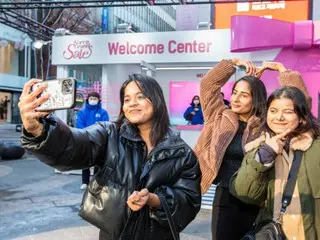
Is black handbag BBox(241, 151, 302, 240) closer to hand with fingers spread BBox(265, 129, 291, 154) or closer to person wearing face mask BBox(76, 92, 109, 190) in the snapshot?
hand with fingers spread BBox(265, 129, 291, 154)

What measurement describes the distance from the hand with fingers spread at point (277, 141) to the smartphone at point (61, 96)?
40.3 inches

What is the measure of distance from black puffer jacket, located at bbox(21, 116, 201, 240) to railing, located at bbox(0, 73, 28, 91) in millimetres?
30541

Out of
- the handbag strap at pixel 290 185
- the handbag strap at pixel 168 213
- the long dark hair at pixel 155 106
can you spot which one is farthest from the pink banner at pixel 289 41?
the handbag strap at pixel 168 213

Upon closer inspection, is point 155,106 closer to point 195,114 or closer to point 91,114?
point 91,114

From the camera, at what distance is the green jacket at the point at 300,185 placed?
195 centimetres

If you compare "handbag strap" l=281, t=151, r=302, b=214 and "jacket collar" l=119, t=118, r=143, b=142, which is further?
"handbag strap" l=281, t=151, r=302, b=214

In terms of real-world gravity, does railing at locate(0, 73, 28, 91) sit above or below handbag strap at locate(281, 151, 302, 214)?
above

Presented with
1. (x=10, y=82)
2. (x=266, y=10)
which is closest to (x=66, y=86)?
(x=266, y=10)

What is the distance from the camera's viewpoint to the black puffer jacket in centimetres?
162

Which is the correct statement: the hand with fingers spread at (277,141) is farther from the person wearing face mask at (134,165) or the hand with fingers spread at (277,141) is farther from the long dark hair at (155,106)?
the long dark hair at (155,106)

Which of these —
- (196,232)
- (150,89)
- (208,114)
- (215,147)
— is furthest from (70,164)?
(196,232)

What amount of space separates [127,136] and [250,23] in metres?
7.97

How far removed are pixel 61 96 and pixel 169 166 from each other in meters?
0.55

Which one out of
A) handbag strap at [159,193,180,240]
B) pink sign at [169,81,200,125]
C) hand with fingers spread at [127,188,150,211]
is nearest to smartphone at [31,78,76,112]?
hand with fingers spread at [127,188,150,211]
